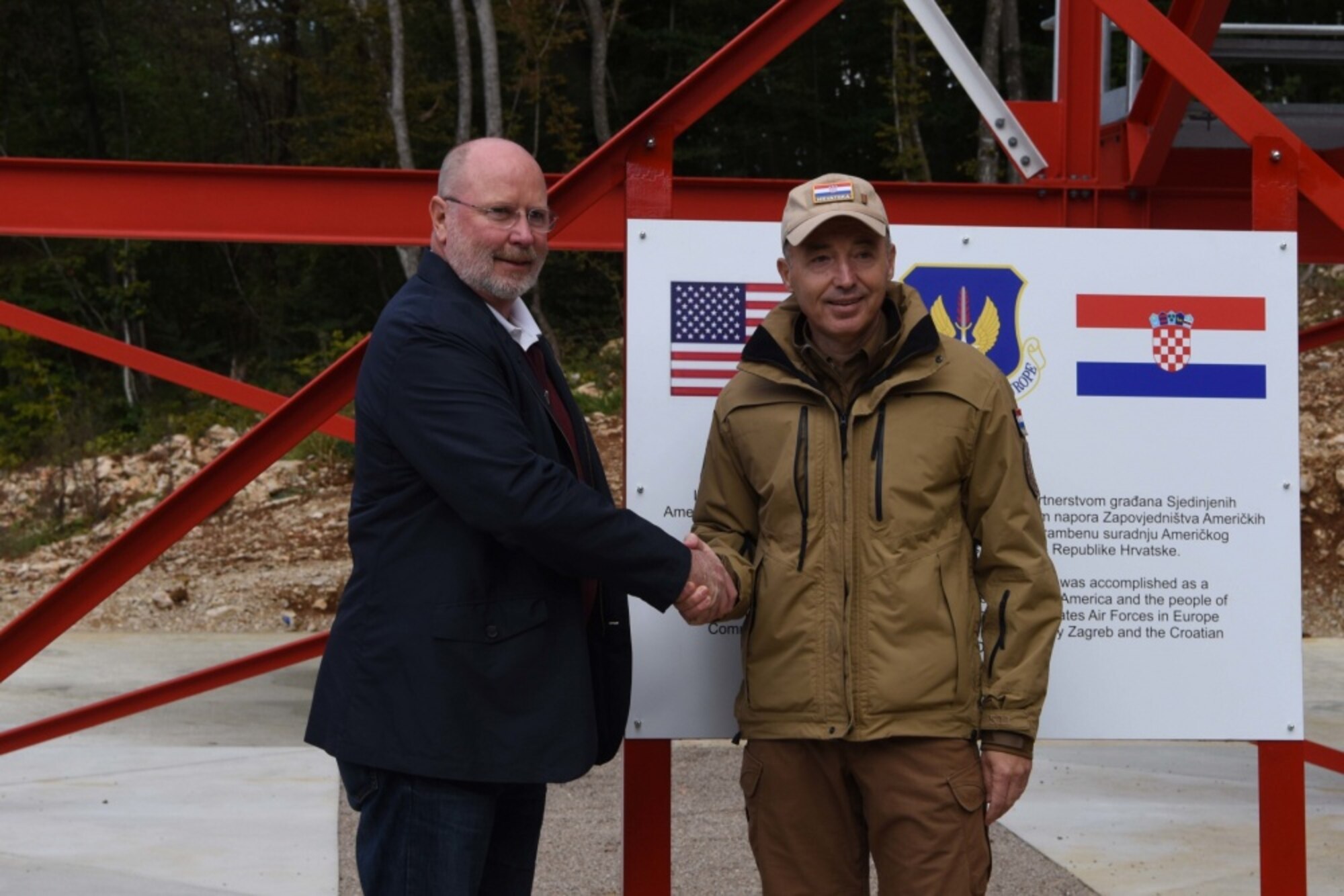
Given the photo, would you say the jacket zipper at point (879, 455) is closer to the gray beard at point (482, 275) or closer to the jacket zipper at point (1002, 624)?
the jacket zipper at point (1002, 624)

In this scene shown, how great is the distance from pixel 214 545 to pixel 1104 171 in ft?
34.1

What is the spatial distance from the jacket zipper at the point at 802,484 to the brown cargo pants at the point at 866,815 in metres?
0.38

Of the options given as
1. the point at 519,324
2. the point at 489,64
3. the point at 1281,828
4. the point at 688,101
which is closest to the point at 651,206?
the point at 688,101

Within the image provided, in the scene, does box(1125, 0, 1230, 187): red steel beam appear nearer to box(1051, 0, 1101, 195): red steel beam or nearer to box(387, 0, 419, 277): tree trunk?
box(1051, 0, 1101, 195): red steel beam

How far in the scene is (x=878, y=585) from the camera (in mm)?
3092

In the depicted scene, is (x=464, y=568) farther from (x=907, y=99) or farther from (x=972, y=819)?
(x=907, y=99)

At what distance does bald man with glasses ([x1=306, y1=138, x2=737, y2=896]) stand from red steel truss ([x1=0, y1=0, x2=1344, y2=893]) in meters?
0.62

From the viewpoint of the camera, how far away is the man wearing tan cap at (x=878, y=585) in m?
3.08

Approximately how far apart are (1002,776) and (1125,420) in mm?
1070

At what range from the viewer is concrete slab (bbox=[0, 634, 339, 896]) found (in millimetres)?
5730

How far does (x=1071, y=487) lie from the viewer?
3.78 m

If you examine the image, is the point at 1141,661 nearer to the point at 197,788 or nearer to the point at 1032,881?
the point at 1032,881

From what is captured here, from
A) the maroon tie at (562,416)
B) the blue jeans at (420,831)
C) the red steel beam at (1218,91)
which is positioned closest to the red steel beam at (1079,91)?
the red steel beam at (1218,91)

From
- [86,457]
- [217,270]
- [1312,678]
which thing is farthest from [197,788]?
[217,270]
